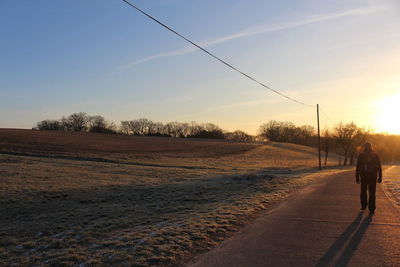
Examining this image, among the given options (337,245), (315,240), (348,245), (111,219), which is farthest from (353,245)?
(111,219)

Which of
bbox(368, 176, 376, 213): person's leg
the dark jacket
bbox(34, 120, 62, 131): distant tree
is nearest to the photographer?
bbox(368, 176, 376, 213): person's leg

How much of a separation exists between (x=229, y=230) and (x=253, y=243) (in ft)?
4.28

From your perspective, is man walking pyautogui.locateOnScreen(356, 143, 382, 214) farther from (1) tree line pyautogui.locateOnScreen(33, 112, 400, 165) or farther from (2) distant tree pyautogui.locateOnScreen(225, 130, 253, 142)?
(2) distant tree pyautogui.locateOnScreen(225, 130, 253, 142)

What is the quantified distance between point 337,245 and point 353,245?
11.8 inches

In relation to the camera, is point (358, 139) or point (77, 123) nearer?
point (358, 139)

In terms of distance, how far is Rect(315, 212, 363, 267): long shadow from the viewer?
537 centimetres

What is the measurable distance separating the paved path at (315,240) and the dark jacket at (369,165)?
111cm

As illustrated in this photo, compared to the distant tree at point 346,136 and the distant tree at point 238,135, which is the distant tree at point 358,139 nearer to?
the distant tree at point 346,136

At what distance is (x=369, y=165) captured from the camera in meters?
9.34

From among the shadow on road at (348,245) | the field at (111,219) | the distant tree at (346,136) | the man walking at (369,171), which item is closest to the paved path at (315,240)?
the shadow on road at (348,245)

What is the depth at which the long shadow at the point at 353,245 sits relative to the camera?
535 centimetres

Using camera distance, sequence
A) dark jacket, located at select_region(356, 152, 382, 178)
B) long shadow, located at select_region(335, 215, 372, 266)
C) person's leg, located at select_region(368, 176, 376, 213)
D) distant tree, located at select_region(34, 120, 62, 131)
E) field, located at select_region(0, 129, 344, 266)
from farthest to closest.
Result: distant tree, located at select_region(34, 120, 62, 131) < dark jacket, located at select_region(356, 152, 382, 178) < person's leg, located at select_region(368, 176, 376, 213) < field, located at select_region(0, 129, 344, 266) < long shadow, located at select_region(335, 215, 372, 266)

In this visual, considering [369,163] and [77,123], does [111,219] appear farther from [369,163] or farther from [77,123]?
[77,123]

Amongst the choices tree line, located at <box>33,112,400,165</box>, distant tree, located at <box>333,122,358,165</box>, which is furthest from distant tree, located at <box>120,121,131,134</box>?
distant tree, located at <box>333,122,358,165</box>
